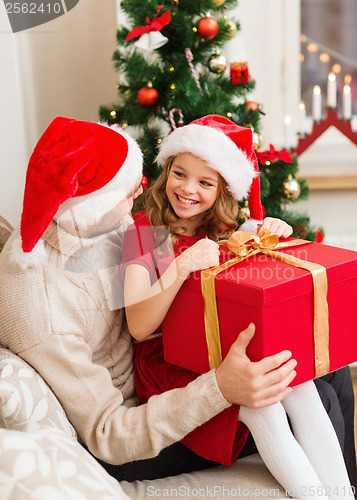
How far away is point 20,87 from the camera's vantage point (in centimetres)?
180

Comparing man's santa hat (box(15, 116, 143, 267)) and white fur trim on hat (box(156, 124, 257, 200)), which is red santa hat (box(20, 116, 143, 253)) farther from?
white fur trim on hat (box(156, 124, 257, 200))

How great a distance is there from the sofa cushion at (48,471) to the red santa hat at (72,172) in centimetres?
36

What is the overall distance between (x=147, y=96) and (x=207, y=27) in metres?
0.27

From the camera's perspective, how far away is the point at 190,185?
127 cm

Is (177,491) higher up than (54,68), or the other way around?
(54,68)

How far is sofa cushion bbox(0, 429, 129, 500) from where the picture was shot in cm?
72

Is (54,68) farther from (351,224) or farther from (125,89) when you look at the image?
(351,224)

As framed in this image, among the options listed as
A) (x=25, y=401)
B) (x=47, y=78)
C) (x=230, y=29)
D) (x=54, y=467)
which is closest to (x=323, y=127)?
(x=230, y=29)

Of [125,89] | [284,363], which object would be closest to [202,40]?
[125,89]

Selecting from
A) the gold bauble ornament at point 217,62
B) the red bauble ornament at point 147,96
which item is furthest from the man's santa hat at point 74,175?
the gold bauble ornament at point 217,62

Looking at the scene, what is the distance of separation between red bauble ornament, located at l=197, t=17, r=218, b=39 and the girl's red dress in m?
0.69

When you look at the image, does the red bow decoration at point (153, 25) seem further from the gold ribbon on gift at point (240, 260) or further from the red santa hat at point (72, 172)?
the gold ribbon on gift at point (240, 260)

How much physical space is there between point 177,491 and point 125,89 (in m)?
→ 1.25

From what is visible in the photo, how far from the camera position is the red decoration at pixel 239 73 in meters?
1.78
